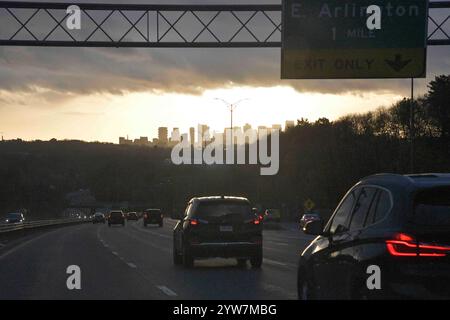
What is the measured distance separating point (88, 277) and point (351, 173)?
219ft

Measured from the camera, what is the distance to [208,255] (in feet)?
77.3

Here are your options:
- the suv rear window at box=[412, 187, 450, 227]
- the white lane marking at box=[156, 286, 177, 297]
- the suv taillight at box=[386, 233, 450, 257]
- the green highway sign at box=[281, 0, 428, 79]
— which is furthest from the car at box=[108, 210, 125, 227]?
the suv taillight at box=[386, 233, 450, 257]

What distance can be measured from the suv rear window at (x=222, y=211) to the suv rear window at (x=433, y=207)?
15154mm

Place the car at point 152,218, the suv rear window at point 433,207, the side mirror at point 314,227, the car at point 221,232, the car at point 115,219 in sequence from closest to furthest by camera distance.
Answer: the suv rear window at point 433,207 → the side mirror at point 314,227 → the car at point 221,232 → the car at point 152,218 → the car at point 115,219

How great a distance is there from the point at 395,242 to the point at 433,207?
54 centimetres

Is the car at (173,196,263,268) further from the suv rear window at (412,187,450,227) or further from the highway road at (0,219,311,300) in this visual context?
the suv rear window at (412,187,450,227)

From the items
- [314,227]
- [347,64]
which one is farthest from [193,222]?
[314,227]

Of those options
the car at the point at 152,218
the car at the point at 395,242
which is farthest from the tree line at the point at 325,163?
the car at the point at 395,242

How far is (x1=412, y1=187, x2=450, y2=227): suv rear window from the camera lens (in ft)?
28.2

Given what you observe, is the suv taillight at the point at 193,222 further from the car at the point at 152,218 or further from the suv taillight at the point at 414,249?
the car at the point at 152,218

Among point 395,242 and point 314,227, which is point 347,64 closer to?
point 314,227

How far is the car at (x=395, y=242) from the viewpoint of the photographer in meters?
8.42
